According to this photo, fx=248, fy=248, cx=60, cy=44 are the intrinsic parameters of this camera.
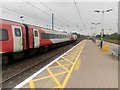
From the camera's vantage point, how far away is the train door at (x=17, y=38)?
52.7ft

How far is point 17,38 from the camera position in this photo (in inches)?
653

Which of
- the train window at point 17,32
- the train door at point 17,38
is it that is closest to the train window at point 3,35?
the train door at point 17,38

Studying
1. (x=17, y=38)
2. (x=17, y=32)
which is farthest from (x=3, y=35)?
(x=17, y=32)

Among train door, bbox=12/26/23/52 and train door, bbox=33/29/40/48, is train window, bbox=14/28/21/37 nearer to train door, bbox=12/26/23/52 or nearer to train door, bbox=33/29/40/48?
train door, bbox=12/26/23/52

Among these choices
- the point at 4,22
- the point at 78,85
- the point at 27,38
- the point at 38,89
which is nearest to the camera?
the point at 38,89

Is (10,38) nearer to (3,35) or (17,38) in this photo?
(3,35)

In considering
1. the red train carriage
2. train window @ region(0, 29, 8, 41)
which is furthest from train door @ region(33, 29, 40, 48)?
train window @ region(0, 29, 8, 41)

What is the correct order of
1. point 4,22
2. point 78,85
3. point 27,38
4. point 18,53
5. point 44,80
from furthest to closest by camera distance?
point 27,38 < point 18,53 < point 4,22 < point 44,80 < point 78,85

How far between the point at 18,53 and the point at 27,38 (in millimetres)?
1979

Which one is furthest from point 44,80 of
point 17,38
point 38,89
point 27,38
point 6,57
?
point 27,38

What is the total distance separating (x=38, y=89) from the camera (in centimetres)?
870

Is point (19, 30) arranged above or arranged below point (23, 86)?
above

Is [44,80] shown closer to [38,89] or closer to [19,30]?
[38,89]

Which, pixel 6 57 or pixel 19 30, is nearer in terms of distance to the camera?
pixel 6 57
